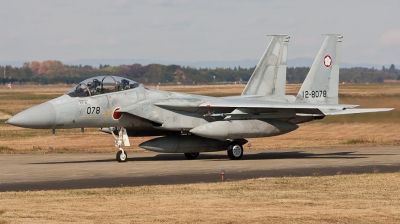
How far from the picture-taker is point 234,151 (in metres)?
22.2

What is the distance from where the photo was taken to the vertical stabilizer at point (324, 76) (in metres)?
24.6

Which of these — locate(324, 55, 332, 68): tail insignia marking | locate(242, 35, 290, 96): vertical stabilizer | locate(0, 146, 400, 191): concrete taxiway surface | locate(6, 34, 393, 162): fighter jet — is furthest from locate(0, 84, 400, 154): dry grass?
locate(6, 34, 393, 162): fighter jet

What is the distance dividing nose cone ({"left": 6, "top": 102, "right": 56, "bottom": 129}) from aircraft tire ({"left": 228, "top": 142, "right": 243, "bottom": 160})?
6023 mm

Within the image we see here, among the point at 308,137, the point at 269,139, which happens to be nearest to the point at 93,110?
the point at 269,139

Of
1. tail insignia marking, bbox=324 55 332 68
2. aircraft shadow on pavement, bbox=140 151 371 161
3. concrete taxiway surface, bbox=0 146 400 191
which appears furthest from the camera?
tail insignia marking, bbox=324 55 332 68

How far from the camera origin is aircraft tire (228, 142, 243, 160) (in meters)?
22.2

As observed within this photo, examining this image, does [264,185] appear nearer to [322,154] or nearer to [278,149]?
[322,154]

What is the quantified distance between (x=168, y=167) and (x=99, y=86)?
3.43 m

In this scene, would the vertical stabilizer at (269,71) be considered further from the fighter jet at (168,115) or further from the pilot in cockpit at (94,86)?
the pilot in cockpit at (94,86)

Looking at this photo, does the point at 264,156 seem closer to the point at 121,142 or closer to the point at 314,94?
the point at 314,94

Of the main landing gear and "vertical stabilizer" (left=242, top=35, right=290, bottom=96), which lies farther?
"vertical stabilizer" (left=242, top=35, right=290, bottom=96)

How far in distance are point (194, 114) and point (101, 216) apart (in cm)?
1120

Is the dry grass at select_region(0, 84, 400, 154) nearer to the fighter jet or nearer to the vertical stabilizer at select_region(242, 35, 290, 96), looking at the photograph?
the vertical stabilizer at select_region(242, 35, 290, 96)

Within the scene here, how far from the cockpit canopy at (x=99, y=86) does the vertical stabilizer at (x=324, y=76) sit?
6.89m
